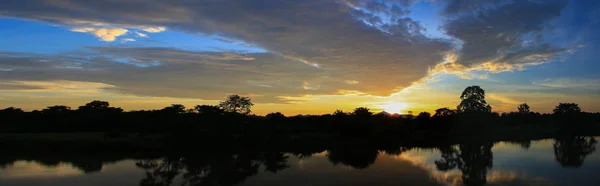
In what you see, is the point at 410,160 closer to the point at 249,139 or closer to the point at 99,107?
the point at 249,139

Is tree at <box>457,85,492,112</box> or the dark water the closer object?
the dark water

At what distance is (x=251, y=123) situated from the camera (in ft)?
117

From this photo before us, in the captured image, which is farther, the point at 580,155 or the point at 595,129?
the point at 595,129

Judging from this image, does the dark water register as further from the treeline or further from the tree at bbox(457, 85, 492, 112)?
the tree at bbox(457, 85, 492, 112)

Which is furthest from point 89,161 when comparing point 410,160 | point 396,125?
point 396,125

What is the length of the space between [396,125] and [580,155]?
1988cm

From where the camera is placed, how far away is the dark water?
1883cm

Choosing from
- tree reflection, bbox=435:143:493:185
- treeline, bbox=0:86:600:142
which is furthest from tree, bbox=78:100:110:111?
tree reflection, bbox=435:143:493:185

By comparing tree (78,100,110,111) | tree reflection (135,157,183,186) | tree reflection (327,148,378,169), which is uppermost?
tree (78,100,110,111)

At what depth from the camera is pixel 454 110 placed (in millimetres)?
61625

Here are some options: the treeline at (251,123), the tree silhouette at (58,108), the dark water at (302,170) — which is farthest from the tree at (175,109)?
the dark water at (302,170)

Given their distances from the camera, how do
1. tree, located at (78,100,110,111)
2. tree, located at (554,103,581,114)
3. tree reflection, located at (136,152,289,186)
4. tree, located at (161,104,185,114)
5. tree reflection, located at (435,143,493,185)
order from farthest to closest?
tree, located at (554,103,581,114)
tree, located at (78,100,110,111)
tree, located at (161,104,185,114)
tree reflection, located at (435,143,493,185)
tree reflection, located at (136,152,289,186)

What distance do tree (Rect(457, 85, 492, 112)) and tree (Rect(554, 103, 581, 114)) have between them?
65.2 feet

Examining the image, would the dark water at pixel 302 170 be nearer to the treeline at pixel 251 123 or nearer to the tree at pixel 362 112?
the treeline at pixel 251 123
